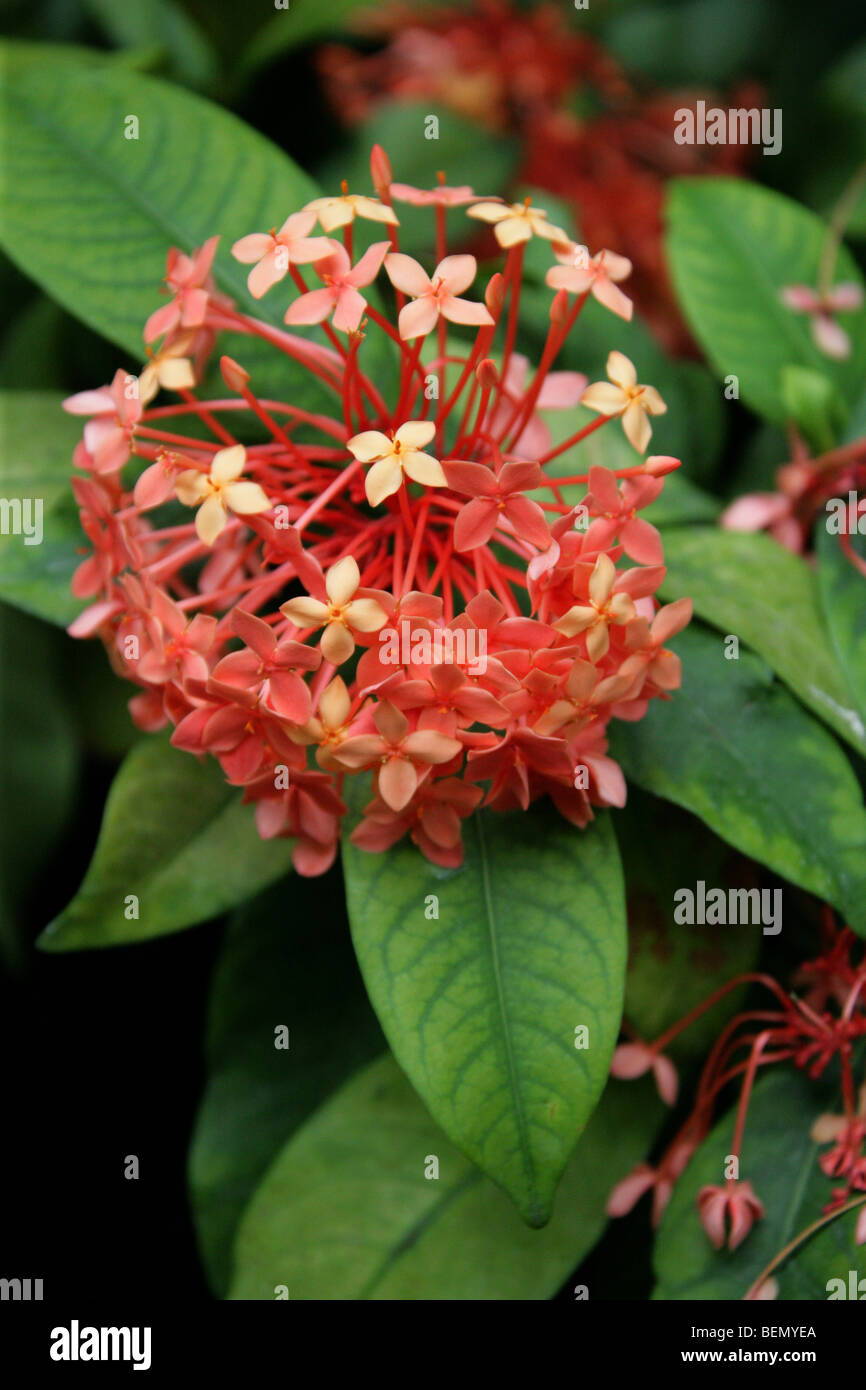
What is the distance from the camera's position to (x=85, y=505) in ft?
2.37

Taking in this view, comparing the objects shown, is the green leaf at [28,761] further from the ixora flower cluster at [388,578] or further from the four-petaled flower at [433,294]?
the four-petaled flower at [433,294]

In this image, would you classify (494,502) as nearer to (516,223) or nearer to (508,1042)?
(516,223)

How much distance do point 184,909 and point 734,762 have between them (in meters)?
0.37

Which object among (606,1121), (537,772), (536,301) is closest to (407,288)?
(537,772)

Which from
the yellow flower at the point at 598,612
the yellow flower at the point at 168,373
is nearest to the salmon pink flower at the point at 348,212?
the yellow flower at the point at 168,373

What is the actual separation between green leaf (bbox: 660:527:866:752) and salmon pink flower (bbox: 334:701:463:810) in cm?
25

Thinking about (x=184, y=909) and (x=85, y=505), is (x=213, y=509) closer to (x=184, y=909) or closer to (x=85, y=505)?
(x=85, y=505)

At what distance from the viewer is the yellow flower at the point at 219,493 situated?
2.03 ft

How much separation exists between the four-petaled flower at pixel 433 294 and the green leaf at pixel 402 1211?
52 cm

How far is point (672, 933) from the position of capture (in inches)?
32.5

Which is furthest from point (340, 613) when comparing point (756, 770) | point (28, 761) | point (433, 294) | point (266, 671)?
point (28, 761)

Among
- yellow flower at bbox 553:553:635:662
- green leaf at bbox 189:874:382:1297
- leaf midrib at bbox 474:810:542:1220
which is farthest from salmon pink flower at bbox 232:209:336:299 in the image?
green leaf at bbox 189:874:382:1297

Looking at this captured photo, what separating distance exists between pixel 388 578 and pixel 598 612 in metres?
0.16

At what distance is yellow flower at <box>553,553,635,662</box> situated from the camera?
1.98 feet
